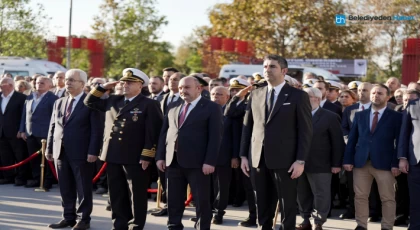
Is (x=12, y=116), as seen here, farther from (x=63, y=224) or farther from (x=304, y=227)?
(x=304, y=227)

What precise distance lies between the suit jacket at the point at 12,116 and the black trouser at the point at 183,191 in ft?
19.0

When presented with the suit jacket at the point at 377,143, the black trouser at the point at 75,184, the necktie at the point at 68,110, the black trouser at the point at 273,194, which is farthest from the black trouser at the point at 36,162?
the black trouser at the point at 273,194

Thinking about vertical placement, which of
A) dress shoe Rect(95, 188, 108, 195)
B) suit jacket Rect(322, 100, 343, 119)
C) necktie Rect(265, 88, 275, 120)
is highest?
suit jacket Rect(322, 100, 343, 119)

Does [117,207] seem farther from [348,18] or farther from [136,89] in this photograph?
[348,18]

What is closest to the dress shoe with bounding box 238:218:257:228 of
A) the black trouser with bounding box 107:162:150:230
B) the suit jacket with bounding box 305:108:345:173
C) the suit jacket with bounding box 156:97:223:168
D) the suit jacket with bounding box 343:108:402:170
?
the suit jacket with bounding box 305:108:345:173

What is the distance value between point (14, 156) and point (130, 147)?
594 cm

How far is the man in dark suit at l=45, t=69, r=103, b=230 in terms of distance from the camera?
27.1 feet

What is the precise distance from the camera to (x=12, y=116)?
41.0ft

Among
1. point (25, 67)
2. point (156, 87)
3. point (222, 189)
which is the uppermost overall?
point (25, 67)

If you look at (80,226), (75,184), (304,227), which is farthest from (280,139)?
(75,184)

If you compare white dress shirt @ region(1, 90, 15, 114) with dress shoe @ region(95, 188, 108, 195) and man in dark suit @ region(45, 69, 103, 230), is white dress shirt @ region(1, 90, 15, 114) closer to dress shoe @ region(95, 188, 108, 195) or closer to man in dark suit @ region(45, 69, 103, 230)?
dress shoe @ region(95, 188, 108, 195)

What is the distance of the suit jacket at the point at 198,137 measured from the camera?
746cm

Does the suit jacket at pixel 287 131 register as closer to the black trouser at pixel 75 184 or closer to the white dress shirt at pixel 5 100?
the black trouser at pixel 75 184

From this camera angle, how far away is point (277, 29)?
35062 mm
